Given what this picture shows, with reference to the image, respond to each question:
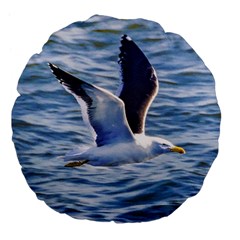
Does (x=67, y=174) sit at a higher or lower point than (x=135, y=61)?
lower

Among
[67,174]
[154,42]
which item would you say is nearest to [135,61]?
[154,42]

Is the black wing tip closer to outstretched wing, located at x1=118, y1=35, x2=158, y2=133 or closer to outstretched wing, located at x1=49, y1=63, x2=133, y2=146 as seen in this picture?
outstretched wing, located at x1=49, y1=63, x2=133, y2=146

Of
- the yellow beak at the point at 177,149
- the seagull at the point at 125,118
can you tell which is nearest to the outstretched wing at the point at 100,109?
the seagull at the point at 125,118

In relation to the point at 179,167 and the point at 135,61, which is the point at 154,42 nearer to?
the point at 135,61

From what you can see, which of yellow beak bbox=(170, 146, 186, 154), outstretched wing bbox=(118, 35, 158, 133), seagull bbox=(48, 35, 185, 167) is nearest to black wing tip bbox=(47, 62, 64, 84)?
seagull bbox=(48, 35, 185, 167)

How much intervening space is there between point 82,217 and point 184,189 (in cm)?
33

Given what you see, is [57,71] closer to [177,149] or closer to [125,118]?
[125,118]

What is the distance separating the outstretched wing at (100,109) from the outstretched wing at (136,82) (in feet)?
0.10

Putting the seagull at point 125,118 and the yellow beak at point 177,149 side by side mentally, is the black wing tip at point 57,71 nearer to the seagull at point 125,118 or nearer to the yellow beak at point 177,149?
the seagull at point 125,118

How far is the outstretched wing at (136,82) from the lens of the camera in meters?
A: 1.85

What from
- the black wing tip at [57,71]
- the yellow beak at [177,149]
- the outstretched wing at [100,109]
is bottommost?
the yellow beak at [177,149]

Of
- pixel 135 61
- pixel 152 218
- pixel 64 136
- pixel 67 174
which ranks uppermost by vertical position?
pixel 135 61

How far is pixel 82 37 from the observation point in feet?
6.19

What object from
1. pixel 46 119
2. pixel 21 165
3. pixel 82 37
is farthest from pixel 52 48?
pixel 21 165
